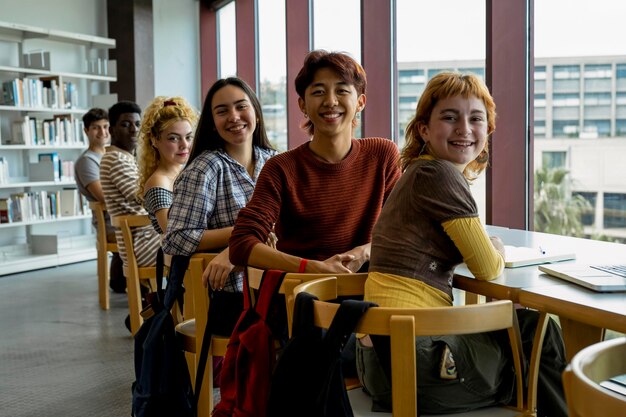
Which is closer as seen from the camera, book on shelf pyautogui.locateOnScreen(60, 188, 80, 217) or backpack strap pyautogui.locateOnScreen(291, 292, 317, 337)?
backpack strap pyautogui.locateOnScreen(291, 292, 317, 337)

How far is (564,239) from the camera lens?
2469 mm

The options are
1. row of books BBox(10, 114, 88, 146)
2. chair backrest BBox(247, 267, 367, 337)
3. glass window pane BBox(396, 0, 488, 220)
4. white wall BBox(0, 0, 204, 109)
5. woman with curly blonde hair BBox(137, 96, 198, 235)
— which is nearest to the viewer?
chair backrest BBox(247, 267, 367, 337)

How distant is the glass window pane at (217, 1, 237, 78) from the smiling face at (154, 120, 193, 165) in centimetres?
440

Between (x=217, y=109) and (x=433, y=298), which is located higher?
(x=217, y=109)

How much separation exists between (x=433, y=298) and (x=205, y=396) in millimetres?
919

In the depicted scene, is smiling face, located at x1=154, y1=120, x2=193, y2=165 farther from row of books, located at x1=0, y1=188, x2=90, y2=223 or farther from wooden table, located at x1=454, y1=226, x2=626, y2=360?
row of books, located at x1=0, y1=188, x2=90, y2=223

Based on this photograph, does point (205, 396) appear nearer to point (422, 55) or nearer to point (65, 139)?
point (422, 55)

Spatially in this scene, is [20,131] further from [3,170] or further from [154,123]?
[154,123]

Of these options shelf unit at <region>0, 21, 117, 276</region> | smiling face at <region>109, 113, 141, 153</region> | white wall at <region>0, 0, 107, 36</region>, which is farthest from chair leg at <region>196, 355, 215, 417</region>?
white wall at <region>0, 0, 107, 36</region>

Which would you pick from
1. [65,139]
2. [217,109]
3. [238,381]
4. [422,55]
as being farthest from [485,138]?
[65,139]

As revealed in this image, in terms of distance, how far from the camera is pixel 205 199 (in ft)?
8.81

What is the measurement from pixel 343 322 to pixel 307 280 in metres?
0.41

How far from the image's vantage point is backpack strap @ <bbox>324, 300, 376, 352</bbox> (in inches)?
53.6

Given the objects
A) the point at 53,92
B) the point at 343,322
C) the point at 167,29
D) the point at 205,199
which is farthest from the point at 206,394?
the point at 167,29
